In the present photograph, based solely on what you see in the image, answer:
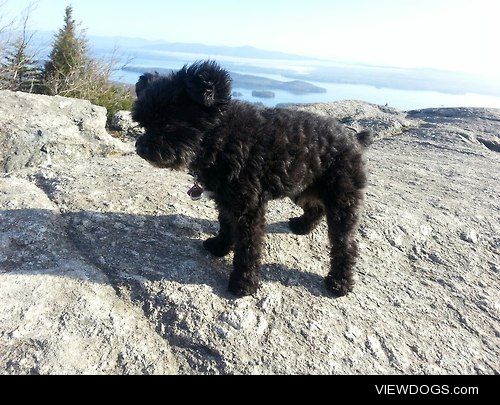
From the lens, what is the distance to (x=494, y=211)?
577 cm

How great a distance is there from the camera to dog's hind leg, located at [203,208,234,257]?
3.88 meters

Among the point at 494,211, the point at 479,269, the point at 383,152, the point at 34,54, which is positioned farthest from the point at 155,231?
the point at 34,54

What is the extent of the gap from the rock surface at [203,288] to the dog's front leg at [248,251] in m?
0.13

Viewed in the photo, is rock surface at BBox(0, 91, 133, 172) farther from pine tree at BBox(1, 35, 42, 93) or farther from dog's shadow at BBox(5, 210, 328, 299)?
pine tree at BBox(1, 35, 42, 93)

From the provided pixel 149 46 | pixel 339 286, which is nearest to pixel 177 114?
pixel 339 286

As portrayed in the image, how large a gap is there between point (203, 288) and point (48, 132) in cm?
362

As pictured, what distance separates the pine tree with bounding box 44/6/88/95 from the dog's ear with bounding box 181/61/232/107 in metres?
8.00

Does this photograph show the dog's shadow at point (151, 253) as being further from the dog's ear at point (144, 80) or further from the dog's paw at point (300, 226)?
the dog's ear at point (144, 80)

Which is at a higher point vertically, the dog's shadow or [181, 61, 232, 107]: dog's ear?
[181, 61, 232, 107]: dog's ear

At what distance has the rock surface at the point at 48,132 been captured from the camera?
5254 millimetres

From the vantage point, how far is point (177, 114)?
3525 millimetres
